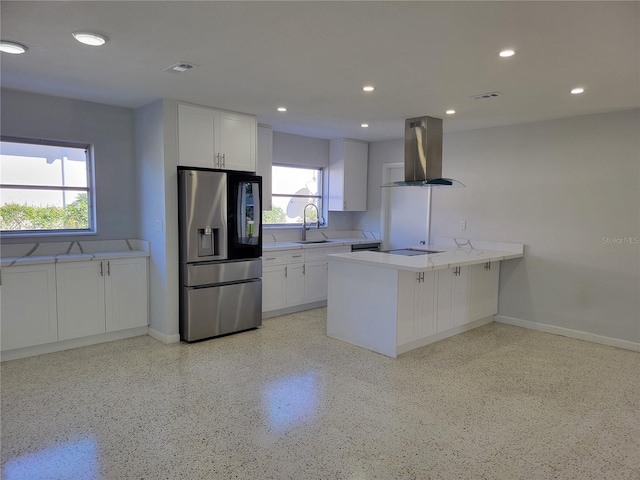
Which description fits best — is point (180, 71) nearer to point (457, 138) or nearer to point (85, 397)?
point (85, 397)

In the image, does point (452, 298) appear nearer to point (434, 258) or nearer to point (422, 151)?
point (434, 258)

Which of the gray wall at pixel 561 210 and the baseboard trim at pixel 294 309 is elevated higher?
the gray wall at pixel 561 210

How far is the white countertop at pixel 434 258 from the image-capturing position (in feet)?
12.4

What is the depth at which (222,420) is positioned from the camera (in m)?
2.76

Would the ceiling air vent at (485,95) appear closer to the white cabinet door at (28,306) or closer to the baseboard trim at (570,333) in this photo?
the baseboard trim at (570,333)

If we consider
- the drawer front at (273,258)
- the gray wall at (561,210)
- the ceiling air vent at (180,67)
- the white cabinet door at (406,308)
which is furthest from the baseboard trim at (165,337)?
the gray wall at (561,210)

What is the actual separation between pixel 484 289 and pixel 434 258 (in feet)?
4.06

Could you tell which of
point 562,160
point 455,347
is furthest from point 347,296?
point 562,160

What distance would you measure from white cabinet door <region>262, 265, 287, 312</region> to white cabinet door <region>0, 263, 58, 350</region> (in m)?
2.21

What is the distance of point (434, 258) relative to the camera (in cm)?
423

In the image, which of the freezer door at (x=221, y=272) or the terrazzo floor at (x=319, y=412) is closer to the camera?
the terrazzo floor at (x=319, y=412)

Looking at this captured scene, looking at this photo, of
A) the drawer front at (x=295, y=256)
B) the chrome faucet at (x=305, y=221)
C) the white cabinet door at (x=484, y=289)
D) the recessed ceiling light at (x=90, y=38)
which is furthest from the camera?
the chrome faucet at (x=305, y=221)

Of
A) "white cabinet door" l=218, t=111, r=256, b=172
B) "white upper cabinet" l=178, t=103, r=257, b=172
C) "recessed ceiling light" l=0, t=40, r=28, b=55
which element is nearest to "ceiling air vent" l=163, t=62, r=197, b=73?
"recessed ceiling light" l=0, t=40, r=28, b=55

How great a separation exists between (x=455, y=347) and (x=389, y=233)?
2645mm
